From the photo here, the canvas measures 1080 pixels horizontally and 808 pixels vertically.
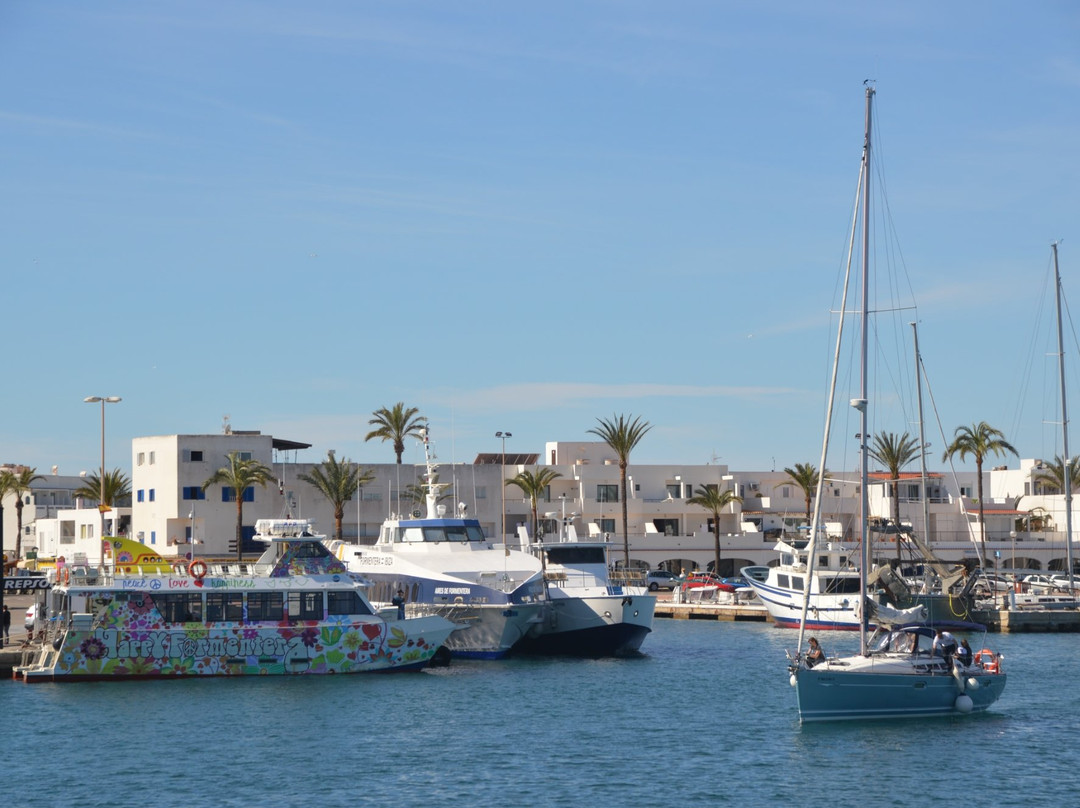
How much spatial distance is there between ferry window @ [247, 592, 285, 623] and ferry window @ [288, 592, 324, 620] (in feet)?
0.88

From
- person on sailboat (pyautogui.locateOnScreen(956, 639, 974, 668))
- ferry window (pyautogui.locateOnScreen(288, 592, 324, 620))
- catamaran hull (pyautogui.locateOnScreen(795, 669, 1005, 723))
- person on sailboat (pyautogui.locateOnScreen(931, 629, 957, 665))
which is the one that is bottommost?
catamaran hull (pyautogui.locateOnScreen(795, 669, 1005, 723))

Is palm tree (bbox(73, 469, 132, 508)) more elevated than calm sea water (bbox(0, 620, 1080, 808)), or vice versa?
palm tree (bbox(73, 469, 132, 508))

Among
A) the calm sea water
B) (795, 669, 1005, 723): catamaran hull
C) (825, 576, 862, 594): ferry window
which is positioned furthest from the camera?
(825, 576, 862, 594): ferry window

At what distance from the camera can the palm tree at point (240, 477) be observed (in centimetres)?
8281

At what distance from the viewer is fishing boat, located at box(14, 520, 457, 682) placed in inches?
1633

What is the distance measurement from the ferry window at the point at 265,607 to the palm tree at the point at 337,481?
42.4 meters

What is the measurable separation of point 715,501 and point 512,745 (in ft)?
207

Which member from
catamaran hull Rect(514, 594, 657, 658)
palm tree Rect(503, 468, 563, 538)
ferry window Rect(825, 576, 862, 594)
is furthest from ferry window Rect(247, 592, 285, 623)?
palm tree Rect(503, 468, 563, 538)

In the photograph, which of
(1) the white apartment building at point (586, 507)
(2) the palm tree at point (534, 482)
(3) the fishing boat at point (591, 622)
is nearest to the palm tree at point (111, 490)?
(1) the white apartment building at point (586, 507)

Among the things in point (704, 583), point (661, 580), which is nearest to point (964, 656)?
point (704, 583)

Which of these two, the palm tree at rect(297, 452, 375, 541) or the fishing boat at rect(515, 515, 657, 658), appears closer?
the fishing boat at rect(515, 515, 657, 658)

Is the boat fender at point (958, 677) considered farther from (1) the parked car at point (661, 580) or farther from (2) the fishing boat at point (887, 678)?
(1) the parked car at point (661, 580)

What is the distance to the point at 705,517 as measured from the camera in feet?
326

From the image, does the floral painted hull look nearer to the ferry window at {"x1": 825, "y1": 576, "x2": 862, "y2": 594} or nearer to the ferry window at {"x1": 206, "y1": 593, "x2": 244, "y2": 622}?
the ferry window at {"x1": 206, "y1": 593, "x2": 244, "y2": 622}
